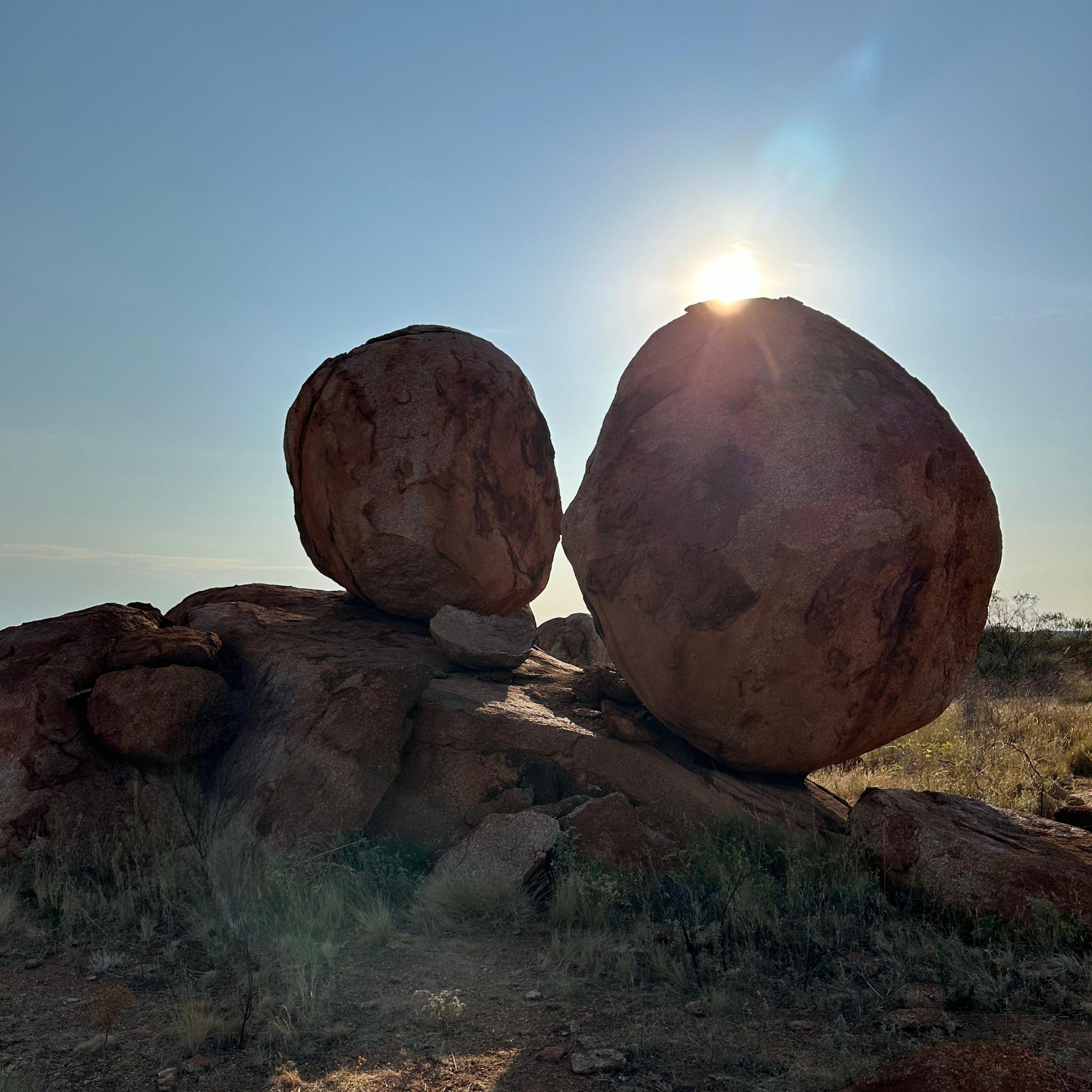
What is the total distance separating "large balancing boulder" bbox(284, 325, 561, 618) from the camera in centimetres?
655

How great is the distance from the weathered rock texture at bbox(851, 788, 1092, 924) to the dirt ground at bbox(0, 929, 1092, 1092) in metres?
0.90

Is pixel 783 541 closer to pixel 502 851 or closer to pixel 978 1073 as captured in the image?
pixel 502 851

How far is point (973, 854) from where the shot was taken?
13.5 ft

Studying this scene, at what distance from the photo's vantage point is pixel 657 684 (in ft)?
17.0

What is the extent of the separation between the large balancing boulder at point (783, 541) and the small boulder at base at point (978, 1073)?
94.0 inches

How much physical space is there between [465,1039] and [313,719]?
2500 mm

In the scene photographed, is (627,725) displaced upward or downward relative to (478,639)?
downward

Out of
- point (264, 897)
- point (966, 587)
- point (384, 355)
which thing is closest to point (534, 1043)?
point (264, 897)

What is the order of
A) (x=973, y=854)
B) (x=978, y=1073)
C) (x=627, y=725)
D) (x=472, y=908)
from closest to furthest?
1. (x=978, y=1073)
2. (x=973, y=854)
3. (x=472, y=908)
4. (x=627, y=725)

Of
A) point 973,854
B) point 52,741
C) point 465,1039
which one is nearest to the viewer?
point 465,1039

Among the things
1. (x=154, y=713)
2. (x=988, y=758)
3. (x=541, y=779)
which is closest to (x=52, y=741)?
(x=154, y=713)

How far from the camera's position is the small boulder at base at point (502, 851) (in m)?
4.41

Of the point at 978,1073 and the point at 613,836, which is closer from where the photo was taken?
the point at 978,1073

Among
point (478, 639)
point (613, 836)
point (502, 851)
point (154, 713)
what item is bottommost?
point (502, 851)
